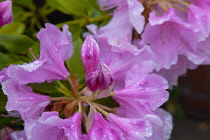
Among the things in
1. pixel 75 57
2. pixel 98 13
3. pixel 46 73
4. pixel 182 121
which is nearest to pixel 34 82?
pixel 46 73

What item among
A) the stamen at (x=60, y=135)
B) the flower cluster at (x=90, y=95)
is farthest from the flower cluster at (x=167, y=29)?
the stamen at (x=60, y=135)

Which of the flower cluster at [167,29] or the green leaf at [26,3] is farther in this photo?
the green leaf at [26,3]

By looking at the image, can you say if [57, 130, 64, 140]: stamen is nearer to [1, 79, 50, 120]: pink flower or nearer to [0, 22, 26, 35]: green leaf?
[1, 79, 50, 120]: pink flower

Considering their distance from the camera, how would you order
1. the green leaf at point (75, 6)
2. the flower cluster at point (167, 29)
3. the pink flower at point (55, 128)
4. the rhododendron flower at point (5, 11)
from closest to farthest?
the pink flower at point (55, 128) < the rhododendron flower at point (5, 11) < the flower cluster at point (167, 29) < the green leaf at point (75, 6)

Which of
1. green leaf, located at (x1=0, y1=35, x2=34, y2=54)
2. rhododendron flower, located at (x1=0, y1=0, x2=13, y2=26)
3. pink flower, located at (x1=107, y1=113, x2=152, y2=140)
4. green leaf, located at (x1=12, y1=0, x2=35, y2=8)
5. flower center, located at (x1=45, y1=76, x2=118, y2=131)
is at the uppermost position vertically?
rhododendron flower, located at (x1=0, y1=0, x2=13, y2=26)

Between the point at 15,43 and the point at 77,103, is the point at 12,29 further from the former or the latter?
the point at 77,103

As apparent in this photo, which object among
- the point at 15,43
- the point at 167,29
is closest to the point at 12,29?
the point at 15,43

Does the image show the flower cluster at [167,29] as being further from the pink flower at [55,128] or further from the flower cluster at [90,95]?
the pink flower at [55,128]

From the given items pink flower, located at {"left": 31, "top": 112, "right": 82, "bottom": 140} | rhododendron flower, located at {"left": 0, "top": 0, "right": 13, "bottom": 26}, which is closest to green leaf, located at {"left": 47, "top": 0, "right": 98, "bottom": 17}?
rhododendron flower, located at {"left": 0, "top": 0, "right": 13, "bottom": 26}
